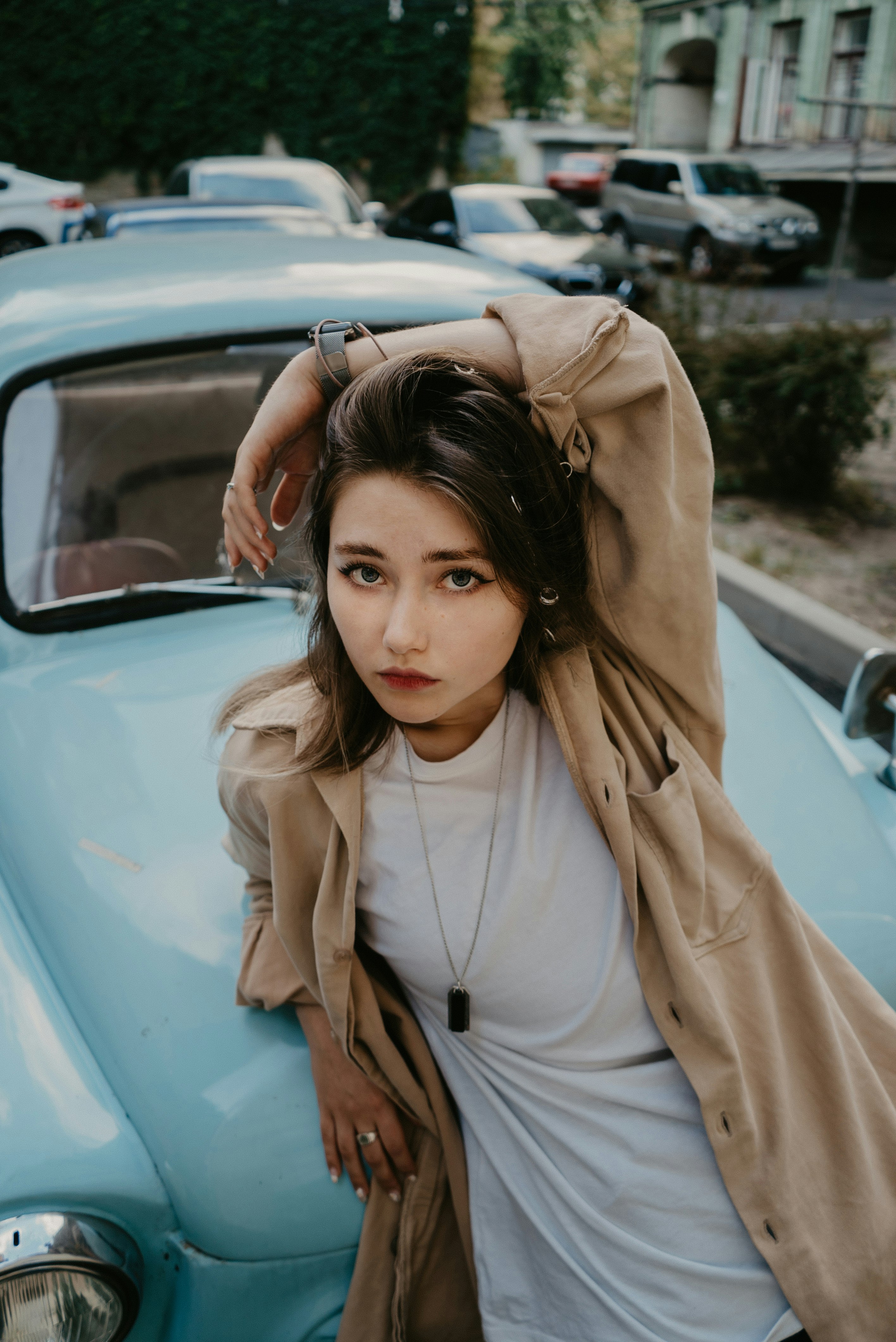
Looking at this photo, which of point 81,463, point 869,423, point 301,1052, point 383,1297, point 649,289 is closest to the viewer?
point 383,1297

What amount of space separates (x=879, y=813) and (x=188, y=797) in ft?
4.40

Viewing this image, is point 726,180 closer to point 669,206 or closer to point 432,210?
point 669,206

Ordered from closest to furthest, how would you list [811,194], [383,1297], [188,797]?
[383,1297], [188,797], [811,194]

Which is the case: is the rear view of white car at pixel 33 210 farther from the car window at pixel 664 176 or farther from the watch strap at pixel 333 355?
the watch strap at pixel 333 355

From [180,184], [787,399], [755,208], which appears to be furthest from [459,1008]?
[755,208]

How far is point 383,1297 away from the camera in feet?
4.41

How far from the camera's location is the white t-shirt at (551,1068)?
124cm

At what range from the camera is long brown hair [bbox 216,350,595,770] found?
1.15 metres

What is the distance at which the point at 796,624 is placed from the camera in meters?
4.56

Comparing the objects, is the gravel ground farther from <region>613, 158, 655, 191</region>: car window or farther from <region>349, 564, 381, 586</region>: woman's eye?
<region>613, 158, 655, 191</region>: car window

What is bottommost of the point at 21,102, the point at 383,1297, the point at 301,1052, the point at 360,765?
the point at 383,1297

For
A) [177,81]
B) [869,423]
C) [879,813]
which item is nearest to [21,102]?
[177,81]

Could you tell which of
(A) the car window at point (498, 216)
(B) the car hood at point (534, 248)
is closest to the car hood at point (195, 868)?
(B) the car hood at point (534, 248)

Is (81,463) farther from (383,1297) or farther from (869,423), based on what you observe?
(869,423)
